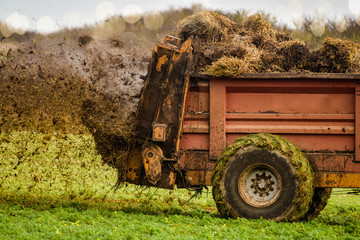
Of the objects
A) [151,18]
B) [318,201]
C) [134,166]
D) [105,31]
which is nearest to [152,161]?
[134,166]

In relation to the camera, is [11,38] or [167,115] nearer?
[167,115]

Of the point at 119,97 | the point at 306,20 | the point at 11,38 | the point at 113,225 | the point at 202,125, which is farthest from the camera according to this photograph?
the point at 306,20

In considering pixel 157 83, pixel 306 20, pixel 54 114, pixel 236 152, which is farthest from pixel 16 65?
pixel 306 20

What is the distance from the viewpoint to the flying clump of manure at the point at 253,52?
624 centimetres

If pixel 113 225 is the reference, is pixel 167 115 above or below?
above

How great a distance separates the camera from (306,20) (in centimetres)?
1794

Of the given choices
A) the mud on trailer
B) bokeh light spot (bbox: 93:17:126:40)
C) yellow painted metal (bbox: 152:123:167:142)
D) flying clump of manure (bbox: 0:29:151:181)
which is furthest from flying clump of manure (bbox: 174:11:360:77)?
bokeh light spot (bbox: 93:17:126:40)

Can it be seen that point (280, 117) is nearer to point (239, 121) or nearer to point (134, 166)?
point (239, 121)

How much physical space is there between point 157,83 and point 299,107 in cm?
200

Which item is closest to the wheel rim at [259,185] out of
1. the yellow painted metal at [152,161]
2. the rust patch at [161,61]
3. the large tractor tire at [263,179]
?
the large tractor tire at [263,179]

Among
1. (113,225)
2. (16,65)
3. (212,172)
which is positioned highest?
(16,65)

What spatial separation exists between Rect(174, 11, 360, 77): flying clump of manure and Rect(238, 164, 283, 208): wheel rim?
52.3 inches

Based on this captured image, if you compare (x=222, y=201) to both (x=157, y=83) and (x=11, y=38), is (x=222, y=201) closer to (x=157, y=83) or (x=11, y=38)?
(x=157, y=83)

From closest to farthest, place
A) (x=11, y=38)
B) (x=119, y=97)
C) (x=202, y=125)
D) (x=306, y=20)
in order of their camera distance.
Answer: (x=202, y=125), (x=119, y=97), (x=11, y=38), (x=306, y=20)
